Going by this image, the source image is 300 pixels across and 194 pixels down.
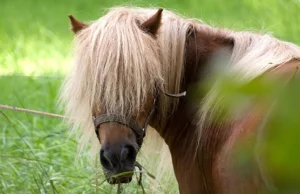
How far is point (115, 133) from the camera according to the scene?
2.44 metres

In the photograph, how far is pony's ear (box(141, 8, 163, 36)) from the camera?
269 centimetres

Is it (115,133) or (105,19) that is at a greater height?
(105,19)

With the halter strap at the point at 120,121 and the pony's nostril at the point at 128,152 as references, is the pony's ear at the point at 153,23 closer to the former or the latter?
the halter strap at the point at 120,121

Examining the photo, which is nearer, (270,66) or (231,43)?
(270,66)

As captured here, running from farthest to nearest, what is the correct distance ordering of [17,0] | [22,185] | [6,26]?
[17,0] < [6,26] < [22,185]

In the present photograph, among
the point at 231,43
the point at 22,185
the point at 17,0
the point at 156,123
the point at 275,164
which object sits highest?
the point at 275,164

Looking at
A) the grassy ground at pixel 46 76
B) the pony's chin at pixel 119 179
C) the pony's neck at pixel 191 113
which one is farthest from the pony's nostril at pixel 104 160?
the grassy ground at pixel 46 76

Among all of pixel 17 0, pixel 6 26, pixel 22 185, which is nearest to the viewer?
pixel 22 185

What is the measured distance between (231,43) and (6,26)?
8181 millimetres

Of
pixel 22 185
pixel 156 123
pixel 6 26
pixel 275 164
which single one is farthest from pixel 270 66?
pixel 6 26

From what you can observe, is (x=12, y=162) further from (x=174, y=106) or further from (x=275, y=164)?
(x=275, y=164)

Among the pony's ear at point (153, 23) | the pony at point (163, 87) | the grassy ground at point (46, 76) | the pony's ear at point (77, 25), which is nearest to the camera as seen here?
the pony at point (163, 87)

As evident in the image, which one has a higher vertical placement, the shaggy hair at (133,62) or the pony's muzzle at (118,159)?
the shaggy hair at (133,62)

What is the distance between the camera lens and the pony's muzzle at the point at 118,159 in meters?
2.35
